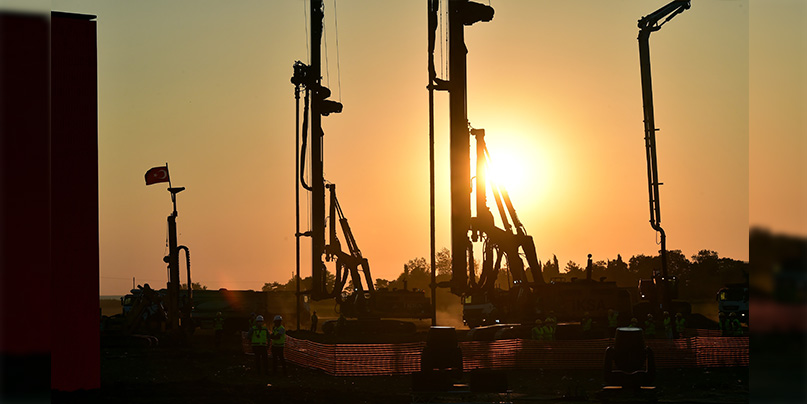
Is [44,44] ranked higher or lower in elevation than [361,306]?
higher

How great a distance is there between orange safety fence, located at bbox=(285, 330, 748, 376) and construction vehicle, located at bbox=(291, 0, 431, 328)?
15857 mm

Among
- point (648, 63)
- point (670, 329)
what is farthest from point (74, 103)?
point (648, 63)

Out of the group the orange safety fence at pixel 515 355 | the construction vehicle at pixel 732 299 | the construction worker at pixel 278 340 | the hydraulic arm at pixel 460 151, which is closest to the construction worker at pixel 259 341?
the construction worker at pixel 278 340

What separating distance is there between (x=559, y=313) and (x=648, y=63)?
15383 mm

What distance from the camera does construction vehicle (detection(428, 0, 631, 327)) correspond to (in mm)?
32438

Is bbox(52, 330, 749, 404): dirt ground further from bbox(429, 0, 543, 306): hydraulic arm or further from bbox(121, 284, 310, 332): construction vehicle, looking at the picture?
bbox(121, 284, 310, 332): construction vehicle

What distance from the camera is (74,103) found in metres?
18.3

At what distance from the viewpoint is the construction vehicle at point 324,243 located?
45531 millimetres

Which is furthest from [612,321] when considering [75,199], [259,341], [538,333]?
[75,199]

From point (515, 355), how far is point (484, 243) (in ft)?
34.1

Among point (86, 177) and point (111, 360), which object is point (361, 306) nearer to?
point (111, 360)

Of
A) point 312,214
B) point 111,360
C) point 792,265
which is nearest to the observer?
point 792,265

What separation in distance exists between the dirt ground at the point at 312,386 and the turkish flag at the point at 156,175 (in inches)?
498

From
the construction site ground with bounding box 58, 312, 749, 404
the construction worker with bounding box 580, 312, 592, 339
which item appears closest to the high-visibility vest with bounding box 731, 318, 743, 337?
the construction worker with bounding box 580, 312, 592, 339
